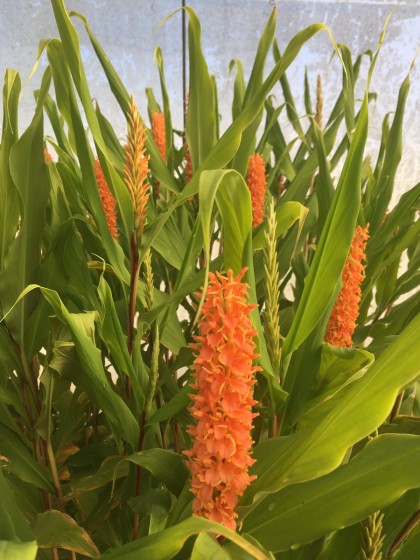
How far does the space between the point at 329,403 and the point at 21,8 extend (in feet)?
5.73

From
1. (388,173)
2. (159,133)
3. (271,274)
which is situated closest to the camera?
(271,274)

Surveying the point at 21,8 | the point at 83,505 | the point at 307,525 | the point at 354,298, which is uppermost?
the point at 21,8

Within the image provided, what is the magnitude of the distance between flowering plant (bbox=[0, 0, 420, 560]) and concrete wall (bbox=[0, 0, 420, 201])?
1.31 meters

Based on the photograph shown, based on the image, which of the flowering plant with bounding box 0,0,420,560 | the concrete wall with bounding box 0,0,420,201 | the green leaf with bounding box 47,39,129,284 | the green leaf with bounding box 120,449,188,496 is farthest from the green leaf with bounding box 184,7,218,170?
the concrete wall with bounding box 0,0,420,201

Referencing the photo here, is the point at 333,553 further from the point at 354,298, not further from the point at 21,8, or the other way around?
the point at 21,8

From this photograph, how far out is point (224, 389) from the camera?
0.22 meters

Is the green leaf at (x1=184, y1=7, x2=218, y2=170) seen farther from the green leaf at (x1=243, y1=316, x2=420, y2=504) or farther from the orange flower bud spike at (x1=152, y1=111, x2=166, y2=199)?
the green leaf at (x1=243, y1=316, x2=420, y2=504)

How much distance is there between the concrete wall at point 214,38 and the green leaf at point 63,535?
4.98 feet

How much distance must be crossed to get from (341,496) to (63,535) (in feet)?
0.52

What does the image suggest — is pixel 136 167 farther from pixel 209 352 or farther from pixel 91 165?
pixel 209 352

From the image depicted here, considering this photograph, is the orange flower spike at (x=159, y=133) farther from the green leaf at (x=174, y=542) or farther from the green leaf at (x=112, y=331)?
the green leaf at (x=174, y=542)

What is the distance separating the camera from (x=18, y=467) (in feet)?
1.35

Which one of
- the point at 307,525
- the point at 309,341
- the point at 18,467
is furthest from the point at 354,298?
the point at 18,467

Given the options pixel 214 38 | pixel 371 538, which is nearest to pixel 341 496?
pixel 371 538
